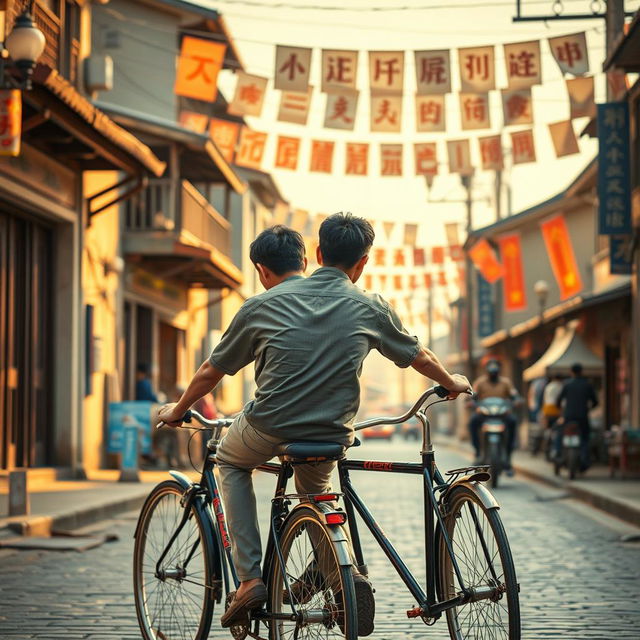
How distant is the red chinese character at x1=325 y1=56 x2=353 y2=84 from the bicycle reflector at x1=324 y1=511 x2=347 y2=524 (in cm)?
1462

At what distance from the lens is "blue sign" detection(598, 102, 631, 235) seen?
1959cm

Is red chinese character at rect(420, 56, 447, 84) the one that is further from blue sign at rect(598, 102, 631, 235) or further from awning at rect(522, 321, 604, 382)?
awning at rect(522, 321, 604, 382)

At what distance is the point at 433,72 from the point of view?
18.1 metres

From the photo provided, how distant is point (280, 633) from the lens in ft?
14.9

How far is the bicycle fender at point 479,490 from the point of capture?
4.26 metres

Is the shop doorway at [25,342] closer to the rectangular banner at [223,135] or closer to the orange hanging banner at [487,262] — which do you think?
the rectangular banner at [223,135]

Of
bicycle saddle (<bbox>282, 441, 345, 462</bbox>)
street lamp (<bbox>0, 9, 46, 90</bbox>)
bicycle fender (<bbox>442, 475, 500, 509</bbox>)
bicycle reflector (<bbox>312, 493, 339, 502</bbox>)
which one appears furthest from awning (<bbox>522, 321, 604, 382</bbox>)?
bicycle reflector (<bbox>312, 493, 339, 502</bbox>)

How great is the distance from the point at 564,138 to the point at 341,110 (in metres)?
3.57

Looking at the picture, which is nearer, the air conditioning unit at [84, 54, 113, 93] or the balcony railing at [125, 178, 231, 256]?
the air conditioning unit at [84, 54, 113, 93]

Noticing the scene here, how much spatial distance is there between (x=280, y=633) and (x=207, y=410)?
16.6 m

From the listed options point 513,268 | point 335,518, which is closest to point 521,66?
point 335,518

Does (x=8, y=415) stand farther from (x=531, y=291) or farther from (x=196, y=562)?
(x=531, y=291)

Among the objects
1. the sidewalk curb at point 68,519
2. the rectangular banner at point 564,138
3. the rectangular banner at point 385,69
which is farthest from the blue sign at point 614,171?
the sidewalk curb at point 68,519

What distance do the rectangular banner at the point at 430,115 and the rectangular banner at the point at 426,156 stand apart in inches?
89.4
